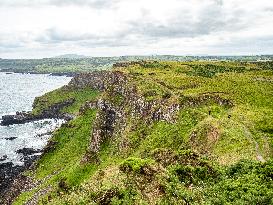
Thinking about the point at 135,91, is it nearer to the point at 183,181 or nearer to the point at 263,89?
the point at 263,89

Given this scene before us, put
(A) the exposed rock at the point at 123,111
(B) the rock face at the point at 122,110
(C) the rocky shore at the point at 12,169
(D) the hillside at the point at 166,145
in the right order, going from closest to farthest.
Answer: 1. (D) the hillside at the point at 166,145
2. (A) the exposed rock at the point at 123,111
3. (B) the rock face at the point at 122,110
4. (C) the rocky shore at the point at 12,169

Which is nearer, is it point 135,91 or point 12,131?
point 135,91

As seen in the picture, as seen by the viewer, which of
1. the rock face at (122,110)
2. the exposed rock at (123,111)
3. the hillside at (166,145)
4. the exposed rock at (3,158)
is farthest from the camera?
the exposed rock at (3,158)

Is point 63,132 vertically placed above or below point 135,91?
below

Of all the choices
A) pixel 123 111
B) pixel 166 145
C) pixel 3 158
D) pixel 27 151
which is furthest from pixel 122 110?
pixel 3 158

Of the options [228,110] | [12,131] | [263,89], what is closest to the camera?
[228,110]

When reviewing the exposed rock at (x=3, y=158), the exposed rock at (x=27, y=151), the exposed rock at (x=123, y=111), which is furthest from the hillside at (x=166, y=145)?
the exposed rock at (x=3, y=158)

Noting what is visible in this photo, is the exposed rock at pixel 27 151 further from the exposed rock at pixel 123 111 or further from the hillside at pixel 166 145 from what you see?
the exposed rock at pixel 123 111

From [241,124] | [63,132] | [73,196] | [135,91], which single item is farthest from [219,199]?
[63,132]

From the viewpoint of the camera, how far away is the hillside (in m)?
45.2

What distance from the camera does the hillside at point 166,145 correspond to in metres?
45.2

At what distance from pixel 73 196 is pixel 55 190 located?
2165 inches

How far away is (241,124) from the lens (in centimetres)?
8112

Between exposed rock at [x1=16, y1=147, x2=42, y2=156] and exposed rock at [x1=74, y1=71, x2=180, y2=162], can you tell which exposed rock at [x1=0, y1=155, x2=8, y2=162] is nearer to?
exposed rock at [x1=16, y1=147, x2=42, y2=156]
